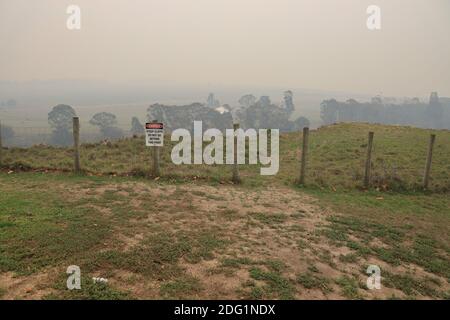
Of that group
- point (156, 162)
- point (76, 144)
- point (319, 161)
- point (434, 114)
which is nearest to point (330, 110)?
point (434, 114)

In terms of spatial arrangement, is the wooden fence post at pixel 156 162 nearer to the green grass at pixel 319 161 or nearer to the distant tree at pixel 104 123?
the green grass at pixel 319 161

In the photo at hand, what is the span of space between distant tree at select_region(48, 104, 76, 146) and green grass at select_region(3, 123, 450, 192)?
36094mm

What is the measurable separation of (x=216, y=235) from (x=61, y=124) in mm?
53840

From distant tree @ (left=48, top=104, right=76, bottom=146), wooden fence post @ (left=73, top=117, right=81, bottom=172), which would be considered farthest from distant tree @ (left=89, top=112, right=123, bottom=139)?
wooden fence post @ (left=73, top=117, right=81, bottom=172)

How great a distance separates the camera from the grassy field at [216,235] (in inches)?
172

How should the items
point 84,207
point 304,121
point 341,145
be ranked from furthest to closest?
1. point 304,121
2. point 341,145
3. point 84,207

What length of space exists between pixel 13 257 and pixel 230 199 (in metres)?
4.95

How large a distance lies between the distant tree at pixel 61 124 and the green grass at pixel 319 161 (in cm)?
3609

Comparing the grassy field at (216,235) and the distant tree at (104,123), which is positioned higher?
the grassy field at (216,235)

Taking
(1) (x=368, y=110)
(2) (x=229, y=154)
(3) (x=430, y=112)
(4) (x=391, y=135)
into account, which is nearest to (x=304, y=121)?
(1) (x=368, y=110)

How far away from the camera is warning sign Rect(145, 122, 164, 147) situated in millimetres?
10055

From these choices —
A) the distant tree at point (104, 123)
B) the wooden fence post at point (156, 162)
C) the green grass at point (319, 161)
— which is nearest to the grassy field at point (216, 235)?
the green grass at point (319, 161)
